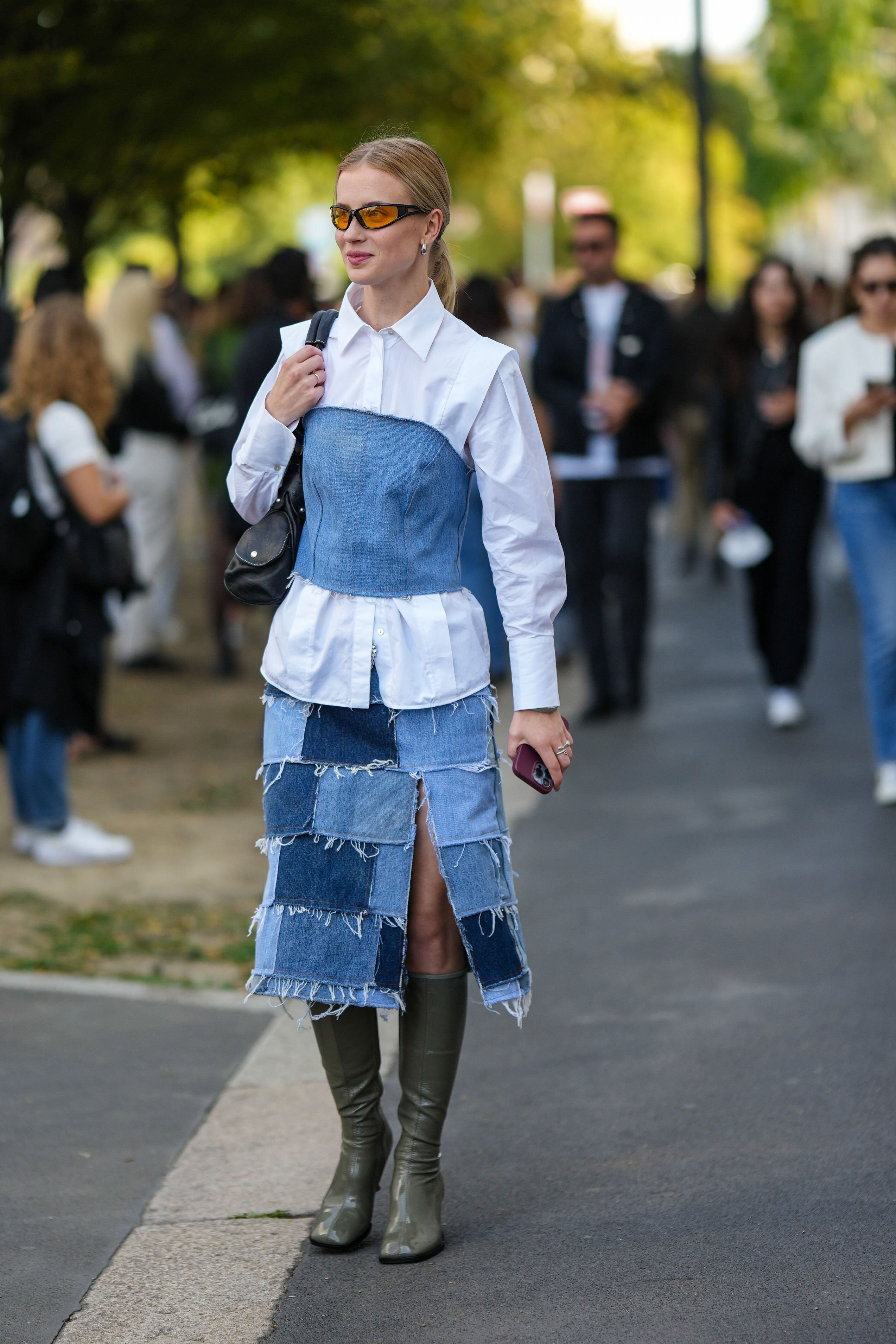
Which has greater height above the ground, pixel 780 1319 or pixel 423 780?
pixel 423 780

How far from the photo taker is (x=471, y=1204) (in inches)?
148

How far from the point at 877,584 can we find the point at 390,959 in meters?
4.15

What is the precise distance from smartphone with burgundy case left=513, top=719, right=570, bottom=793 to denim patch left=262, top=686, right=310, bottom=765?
1.31ft

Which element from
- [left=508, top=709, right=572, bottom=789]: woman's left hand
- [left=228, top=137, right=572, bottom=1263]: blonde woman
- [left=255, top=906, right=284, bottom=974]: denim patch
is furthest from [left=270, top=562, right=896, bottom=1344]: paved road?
[left=508, top=709, right=572, bottom=789]: woman's left hand

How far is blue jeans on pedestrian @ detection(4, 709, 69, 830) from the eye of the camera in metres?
6.60

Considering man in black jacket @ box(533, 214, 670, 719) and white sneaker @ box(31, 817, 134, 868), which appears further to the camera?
man in black jacket @ box(533, 214, 670, 719)

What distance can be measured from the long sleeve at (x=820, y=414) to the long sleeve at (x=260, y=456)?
13.6 ft

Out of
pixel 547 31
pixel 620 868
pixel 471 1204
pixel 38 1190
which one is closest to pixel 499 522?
pixel 471 1204

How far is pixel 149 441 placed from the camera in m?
10.7

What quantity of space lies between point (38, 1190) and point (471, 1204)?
870mm

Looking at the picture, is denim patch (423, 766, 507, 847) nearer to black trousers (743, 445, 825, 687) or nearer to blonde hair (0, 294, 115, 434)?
blonde hair (0, 294, 115, 434)

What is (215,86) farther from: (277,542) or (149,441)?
(277,542)

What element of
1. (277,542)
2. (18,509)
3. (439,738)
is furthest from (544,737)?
(18,509)

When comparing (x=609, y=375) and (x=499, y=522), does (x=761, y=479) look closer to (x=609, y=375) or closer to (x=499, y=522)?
(x=609, y=375)
